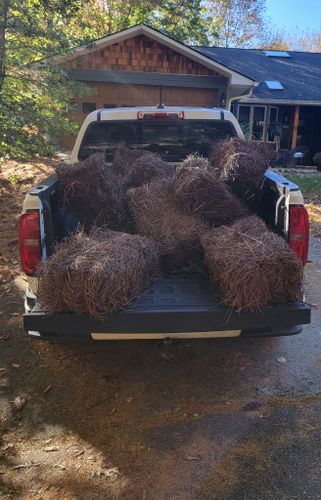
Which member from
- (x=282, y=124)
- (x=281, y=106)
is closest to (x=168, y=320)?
(x=282, y=124)

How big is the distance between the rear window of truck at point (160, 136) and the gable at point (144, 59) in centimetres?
1133

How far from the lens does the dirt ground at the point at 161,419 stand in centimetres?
258

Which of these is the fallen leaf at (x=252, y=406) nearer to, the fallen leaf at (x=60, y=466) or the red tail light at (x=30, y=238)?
the fallen leaf at (x=60, y=466)

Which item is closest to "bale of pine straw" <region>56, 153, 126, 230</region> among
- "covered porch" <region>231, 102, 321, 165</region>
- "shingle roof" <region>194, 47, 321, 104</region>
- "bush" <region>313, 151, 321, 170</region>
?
"shingle roof" <region>194, 47, 321, 104</region>

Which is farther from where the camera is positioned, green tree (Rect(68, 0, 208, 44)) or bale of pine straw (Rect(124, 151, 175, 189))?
green tree (Rect(68, 0, 208, 44))

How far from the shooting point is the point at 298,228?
10.9 feet

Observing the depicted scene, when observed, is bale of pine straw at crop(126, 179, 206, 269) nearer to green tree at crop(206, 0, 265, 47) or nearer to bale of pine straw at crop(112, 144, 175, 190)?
bale of pine straw at crop(112, 144, 175, 190)

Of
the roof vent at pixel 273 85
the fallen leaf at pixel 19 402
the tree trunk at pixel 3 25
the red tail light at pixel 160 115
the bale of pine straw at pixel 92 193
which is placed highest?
the tree trunk at pixel 3 25

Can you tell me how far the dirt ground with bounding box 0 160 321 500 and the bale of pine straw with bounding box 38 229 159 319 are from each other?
0.89 m

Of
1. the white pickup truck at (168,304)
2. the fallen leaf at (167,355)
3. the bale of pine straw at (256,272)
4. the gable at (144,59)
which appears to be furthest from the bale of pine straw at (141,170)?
the gable at (144,59)

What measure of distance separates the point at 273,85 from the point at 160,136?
15.9 m

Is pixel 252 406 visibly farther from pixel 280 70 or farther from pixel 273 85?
pixel 280 70

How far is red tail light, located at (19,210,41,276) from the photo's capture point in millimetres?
3186

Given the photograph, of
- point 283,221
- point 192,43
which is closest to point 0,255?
point 283,221
